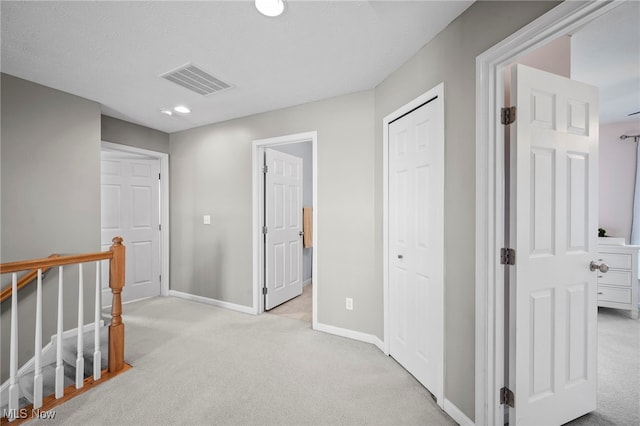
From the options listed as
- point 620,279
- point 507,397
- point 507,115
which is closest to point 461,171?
point 507,115

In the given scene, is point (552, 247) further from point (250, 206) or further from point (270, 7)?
point (250, 206)

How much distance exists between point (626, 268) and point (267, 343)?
414 cm

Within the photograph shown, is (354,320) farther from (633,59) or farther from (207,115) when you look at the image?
(633,59)

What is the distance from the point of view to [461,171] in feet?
5.21

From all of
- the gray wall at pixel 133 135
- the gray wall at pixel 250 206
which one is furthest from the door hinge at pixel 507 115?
the gray wall at pixel 133 135

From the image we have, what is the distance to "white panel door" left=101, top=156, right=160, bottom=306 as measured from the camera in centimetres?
369

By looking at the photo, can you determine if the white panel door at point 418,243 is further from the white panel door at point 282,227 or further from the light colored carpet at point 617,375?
the white panel door at point 282,227

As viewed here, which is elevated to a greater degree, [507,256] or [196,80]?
[196,80]

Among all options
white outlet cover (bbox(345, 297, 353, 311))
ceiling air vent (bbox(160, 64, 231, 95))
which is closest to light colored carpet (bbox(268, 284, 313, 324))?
white outlet cover (bbox(345, 297, 353, 311))

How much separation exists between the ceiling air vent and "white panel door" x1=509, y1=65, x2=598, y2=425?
7.34ft

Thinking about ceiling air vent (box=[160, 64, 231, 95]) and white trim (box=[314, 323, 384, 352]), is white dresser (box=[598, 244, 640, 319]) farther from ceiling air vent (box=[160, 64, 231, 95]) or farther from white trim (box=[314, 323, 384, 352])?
ceiling air vent (box=[160, 64, 231, 95])

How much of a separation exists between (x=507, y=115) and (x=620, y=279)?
11.0ft

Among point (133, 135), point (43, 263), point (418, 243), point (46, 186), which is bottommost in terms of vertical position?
point (43, 263)

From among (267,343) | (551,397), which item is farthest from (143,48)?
(551,397)
